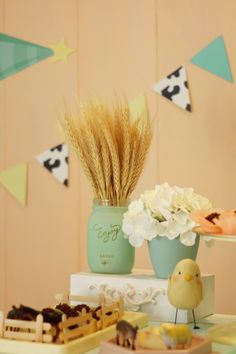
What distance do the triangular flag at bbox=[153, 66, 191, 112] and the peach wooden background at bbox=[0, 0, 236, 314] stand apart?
22mm

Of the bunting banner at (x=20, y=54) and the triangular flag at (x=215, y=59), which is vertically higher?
the bunting banner at (x=20, y=54)

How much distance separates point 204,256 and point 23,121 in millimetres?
893

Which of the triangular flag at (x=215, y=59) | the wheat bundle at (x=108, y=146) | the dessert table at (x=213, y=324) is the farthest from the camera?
the triangular flag at (x=215, y=59)

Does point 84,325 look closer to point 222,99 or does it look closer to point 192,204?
point 192,204

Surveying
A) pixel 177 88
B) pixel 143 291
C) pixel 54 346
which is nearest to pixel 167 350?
pixel 54 346

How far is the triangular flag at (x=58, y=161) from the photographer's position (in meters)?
2.80

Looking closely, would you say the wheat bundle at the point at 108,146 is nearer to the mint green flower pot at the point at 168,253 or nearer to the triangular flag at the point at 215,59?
the mint green flower pot at the point at 168,253

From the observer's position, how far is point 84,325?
1.41 m

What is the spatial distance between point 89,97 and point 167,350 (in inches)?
65.3

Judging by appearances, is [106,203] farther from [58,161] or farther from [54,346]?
[58,161]

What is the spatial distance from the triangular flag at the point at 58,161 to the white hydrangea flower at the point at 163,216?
112 cm

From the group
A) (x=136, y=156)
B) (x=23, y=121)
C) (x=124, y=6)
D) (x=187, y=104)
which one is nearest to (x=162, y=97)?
(x=187, y=104)

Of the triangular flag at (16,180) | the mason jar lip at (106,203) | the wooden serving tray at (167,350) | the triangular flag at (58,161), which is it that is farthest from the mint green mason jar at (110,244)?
the triangular flag at (16,180)

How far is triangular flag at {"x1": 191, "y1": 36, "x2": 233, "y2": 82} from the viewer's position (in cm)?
253
